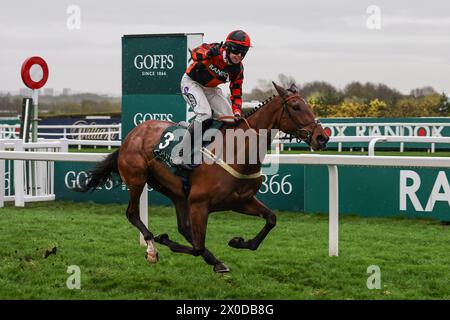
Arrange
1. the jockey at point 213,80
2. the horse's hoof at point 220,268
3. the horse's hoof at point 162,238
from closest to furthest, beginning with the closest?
1. the horse's hoof at point 220,268
2. the jockey at point 213,80
3. the horse's hoof at point 162,238

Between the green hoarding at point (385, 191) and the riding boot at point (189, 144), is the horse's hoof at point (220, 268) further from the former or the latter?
the green hoarding at point (385, 191)

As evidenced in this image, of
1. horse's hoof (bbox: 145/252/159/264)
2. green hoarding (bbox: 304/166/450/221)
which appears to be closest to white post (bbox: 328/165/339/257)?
horse's hoof (bbox: 145/252/159/264)

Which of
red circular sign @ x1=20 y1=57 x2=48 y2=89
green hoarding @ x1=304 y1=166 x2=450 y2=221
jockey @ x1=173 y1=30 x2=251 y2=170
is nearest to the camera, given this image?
jockey @ x1=173 y1=30 x2=251 y2=170

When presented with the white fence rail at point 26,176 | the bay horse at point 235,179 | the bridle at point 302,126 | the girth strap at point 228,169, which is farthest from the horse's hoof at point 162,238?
the white fence rail at point 26,176

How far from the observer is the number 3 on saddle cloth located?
5934mm

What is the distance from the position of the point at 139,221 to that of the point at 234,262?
2.91ft

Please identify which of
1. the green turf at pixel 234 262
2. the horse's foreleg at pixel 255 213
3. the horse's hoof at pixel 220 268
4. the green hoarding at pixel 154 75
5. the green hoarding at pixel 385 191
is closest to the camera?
the green turf at pixel 234 262

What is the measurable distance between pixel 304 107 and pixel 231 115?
29.3 inches

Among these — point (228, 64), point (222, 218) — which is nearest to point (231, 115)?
point (228, 64)

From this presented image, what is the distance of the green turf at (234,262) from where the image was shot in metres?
5.38

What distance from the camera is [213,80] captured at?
20.2 feet

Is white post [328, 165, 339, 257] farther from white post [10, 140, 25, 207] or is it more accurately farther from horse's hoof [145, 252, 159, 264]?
white post [10, 140, 25, 207]

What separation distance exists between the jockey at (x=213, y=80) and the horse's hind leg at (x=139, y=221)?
26.9 inches
